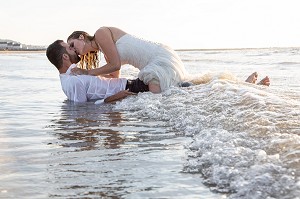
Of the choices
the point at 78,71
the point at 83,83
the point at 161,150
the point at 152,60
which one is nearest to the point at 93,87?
the point at 83,83

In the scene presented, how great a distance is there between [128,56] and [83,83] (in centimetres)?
72

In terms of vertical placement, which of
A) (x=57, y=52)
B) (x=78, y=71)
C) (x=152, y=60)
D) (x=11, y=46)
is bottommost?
(x=78, y=71)

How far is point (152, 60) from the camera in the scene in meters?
7.33

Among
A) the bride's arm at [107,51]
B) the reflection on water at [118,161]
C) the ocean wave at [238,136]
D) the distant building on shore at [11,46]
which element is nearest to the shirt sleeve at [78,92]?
the bride's arm at [107,51]

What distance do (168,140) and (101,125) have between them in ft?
3.78

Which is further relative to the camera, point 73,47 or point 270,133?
point 73,47

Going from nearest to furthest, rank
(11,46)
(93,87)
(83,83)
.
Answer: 1. (83,83)
2. (93,87)
3. (11,46)

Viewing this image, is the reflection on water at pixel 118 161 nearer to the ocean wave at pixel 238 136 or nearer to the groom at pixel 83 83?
the ocean wave at pixel 238 136

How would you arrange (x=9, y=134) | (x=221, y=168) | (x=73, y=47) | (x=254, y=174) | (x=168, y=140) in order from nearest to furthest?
(x=254, y=174), (x=221, y=168), (x=168, y=140), (x=9, y=134), (x=73, y=47)

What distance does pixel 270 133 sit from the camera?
347cm

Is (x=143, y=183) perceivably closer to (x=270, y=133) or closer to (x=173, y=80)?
(x=270, y=133)

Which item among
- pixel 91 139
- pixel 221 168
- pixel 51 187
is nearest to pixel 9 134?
pixel 91 139

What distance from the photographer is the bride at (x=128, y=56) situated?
7.09 metres

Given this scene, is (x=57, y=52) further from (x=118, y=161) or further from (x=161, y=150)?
(x=118, y=161)
